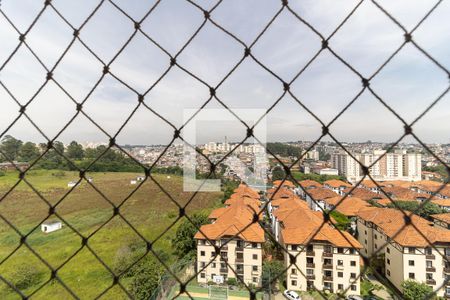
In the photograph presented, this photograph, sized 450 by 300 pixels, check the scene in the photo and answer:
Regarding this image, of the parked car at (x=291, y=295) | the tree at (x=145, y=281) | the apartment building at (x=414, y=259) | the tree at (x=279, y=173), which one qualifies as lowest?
the parked car at (x=291, y=295)

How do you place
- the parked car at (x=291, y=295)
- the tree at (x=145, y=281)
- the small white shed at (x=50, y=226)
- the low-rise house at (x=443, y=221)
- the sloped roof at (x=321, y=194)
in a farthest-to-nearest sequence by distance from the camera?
the sloped roof at (x=321, y=194) < the small white shed at (x=50, y=226) < the low-rise house at (x=443, y=221) < the parked car at (x=291, y=295) < the tree at (x=145, y=281)

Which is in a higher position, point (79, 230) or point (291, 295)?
point (79, 230)

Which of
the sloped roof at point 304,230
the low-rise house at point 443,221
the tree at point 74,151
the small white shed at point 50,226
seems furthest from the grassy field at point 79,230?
the low-rise house at point 443,221

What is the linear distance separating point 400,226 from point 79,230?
29.5 feet

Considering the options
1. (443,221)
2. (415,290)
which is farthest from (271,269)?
(443,221)

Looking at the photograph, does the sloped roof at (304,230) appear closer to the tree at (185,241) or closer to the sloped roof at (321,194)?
the tree at (185,241)

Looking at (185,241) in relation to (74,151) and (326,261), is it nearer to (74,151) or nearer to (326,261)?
(326,261)

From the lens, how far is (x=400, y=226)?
412 centimetres

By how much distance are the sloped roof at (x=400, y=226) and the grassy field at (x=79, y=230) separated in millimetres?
4798

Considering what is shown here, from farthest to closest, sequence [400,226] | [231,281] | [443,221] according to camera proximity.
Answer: [443,221]
[231,281]
[400,226]

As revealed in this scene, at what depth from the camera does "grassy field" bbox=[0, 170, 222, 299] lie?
6.69 metres

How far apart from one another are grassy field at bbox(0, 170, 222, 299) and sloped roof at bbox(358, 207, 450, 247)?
480cm

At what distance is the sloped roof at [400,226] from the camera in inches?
210

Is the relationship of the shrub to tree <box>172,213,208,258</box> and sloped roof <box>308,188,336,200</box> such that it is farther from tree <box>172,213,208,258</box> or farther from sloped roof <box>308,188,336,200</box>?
sloped roof <box>308,188,336,200</box>
